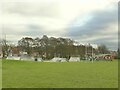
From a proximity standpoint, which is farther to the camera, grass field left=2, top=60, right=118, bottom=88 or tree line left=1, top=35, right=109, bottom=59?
tree line left=1, top=35, right=109, bottom=59

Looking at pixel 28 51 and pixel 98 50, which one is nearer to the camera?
pixel 28 51

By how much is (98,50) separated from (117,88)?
98760mm

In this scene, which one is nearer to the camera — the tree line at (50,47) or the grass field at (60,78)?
the grass field at (60,78)

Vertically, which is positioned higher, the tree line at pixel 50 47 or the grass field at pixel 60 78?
the tree line at pixel 50 47

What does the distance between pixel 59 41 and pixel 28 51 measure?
36.6 ft

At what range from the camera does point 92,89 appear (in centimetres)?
1359

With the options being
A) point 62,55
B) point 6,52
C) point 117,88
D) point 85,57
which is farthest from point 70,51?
point 117,88

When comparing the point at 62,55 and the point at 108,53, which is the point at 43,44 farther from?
the point at 108,53

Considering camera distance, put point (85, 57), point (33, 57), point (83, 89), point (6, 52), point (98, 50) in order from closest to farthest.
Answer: point (83, 89) → point (6, 52) → point (33, 57) → point (85, 57) → point (98, 50)

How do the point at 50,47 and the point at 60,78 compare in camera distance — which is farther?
the point at 50,47

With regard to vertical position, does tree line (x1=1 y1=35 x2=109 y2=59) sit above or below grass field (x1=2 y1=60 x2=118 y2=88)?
above

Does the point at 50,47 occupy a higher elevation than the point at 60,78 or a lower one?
higher

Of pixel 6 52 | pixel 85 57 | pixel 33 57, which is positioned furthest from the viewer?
pixel 85 57

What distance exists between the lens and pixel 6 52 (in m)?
76.1
